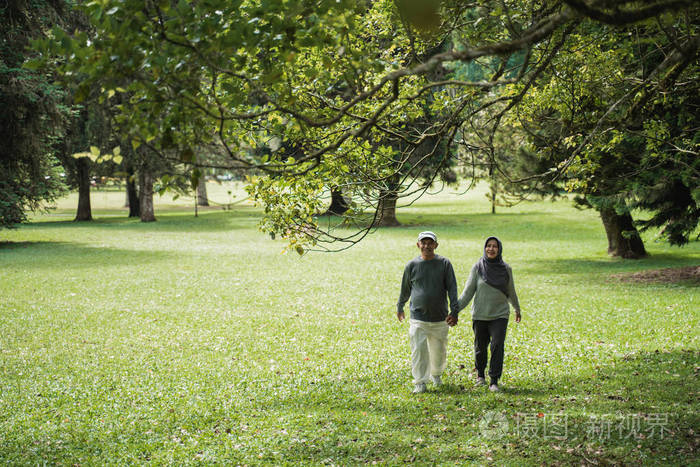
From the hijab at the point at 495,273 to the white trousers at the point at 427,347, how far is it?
80 centimetres

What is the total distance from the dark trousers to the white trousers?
1.43 ft

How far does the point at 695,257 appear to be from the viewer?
76.8 feet

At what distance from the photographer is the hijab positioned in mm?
8000

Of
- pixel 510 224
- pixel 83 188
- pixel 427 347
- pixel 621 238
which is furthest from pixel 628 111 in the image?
pixel 83 188

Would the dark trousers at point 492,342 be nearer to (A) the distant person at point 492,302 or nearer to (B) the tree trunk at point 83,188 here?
(A) the distant person at point 492,302

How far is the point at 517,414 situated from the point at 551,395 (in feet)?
3.26

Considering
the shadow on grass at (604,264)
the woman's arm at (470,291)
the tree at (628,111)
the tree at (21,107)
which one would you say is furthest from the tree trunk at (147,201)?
the woman's arm at (470,291)

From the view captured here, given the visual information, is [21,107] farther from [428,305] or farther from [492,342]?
[492,342]

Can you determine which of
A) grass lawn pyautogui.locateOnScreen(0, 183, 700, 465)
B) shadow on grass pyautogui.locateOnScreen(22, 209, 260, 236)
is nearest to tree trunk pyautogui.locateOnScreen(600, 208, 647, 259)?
grass lawn pyautogui.locateOnScreen(0, 183, 700, 465)

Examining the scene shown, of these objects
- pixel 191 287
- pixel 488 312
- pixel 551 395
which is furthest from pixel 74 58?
pixel 191 287

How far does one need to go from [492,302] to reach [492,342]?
51 cm

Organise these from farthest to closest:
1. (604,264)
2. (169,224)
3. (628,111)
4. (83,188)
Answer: (83,188) → (169,224) → (604,264) → (628,111)

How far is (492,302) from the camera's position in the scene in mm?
7977

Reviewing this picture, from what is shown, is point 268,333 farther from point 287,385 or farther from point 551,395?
point 551,395
